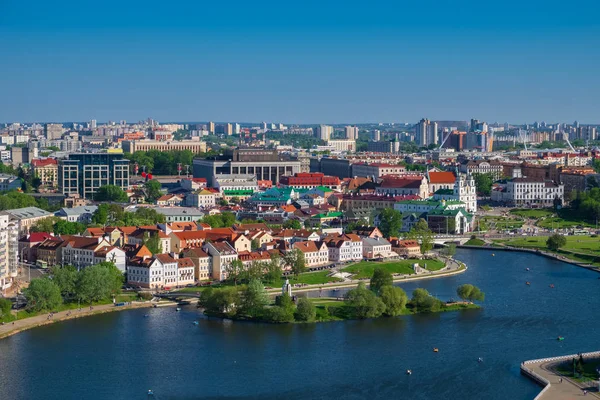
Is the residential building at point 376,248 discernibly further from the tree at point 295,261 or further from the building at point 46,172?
the building at point 46,172

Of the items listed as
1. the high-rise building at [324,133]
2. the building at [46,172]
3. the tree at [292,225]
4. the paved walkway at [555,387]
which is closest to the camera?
the paved walkway at [555,387]

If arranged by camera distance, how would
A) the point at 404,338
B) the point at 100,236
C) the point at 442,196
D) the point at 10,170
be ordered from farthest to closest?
the point at 10,170 → the point at 442,196 → the point at 100,236 → the point at 404,338

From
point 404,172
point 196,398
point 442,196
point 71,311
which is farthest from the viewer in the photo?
point 404,172

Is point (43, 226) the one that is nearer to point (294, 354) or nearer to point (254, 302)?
point (254, 302)

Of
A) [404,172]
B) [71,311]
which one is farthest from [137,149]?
[71,311]

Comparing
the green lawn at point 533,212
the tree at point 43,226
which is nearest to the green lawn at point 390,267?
the tree at point 43,226

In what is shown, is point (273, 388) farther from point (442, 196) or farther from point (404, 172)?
point (404, 172)
